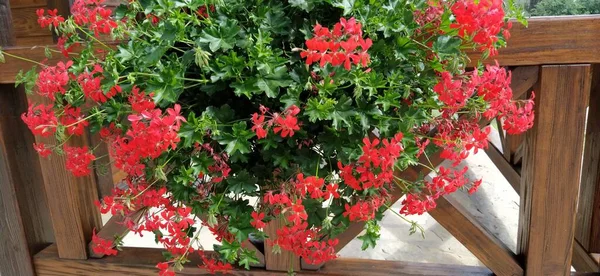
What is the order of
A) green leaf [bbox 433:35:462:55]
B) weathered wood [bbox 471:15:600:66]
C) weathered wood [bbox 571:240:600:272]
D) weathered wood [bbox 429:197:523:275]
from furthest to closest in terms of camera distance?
1. weathered wood [bbox 571:240:600:272]
2. weathered wood [bbox 429:197:523:275]
3. weathered wood [bbox 471:15:600:66]
4. green leaf [bbox 433:35:462:55]

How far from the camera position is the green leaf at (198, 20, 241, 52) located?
78 centimetres

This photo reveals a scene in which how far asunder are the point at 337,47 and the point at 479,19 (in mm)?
268

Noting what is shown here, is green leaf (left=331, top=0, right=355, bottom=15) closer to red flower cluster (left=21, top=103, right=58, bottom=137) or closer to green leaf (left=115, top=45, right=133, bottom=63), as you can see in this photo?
green leaf (left=115, top=45, right=133, bottom=63)

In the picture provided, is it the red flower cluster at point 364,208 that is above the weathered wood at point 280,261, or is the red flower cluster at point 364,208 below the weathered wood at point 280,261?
above

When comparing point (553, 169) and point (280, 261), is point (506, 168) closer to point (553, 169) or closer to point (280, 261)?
point (553, 169)

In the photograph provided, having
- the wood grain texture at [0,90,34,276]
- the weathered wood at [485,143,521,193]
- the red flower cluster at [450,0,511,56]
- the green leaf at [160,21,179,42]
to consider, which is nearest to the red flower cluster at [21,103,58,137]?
the green leaf at [160,21,179,42]

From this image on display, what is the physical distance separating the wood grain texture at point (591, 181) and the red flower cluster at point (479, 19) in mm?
961

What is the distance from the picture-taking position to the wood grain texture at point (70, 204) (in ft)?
4.56

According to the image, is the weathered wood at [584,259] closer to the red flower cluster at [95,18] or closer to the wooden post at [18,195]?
the red flower cluster at [95,18]

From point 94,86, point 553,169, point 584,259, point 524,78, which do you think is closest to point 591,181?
point 584,259

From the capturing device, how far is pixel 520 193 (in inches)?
53.0

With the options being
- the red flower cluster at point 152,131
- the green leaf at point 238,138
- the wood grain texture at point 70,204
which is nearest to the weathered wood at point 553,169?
the green leaf at point 238,138

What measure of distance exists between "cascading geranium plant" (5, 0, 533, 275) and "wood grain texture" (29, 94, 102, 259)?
478mm

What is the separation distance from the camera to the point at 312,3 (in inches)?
31.9
